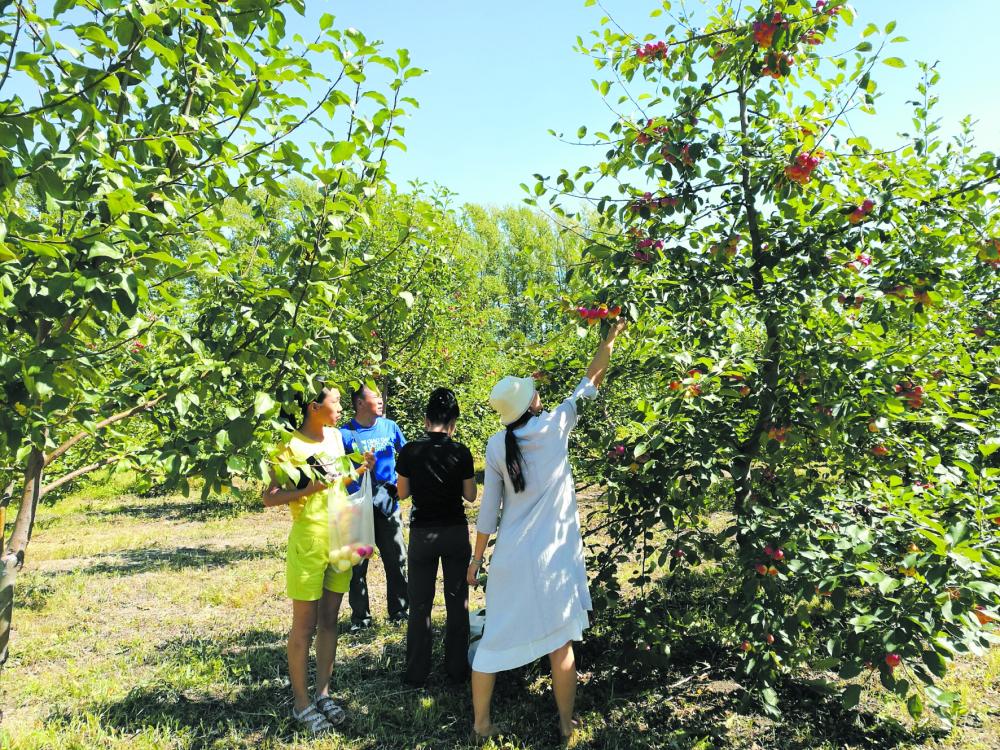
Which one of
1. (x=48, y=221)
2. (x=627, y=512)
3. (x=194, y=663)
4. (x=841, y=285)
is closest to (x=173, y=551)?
(x=194, y=663)

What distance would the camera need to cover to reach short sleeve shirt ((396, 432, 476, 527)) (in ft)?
12.8

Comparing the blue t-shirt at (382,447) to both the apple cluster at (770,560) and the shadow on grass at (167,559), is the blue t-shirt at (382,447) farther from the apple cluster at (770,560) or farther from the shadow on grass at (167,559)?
the shadow on grass at (167,559)

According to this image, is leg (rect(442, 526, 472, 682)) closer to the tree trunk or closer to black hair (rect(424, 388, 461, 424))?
black hair (rect(424, 388, 461, 424))

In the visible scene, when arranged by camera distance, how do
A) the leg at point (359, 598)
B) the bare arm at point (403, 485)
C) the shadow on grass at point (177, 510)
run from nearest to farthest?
the bare arm at point (403, 485)
the leg at point (359, 598)
the shadow on grass at point (177, 510)

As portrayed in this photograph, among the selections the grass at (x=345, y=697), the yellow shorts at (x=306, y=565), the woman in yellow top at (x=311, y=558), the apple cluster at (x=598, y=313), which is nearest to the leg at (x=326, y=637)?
the woman in yellow top at (x=311, y=558)

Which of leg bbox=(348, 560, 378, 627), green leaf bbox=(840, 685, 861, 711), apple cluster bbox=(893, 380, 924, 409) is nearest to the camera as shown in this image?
green leaf bbox=(840, 685, 861, 711)

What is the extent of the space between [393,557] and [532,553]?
2.42 meters

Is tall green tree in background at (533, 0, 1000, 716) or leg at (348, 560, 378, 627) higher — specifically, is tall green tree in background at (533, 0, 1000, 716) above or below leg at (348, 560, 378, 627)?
above

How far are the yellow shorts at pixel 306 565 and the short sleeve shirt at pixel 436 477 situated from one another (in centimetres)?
78

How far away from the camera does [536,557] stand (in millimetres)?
3066

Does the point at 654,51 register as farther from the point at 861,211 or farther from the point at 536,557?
the point at 536,557

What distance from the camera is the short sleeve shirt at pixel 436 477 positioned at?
3.91 m

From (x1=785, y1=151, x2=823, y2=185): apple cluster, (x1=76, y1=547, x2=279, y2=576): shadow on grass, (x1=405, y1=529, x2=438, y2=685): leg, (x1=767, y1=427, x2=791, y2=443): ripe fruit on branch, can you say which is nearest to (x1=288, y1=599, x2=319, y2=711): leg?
(x1=405, y1=529, x2=438, y2=685): leg

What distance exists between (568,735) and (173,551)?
24.9 feet
